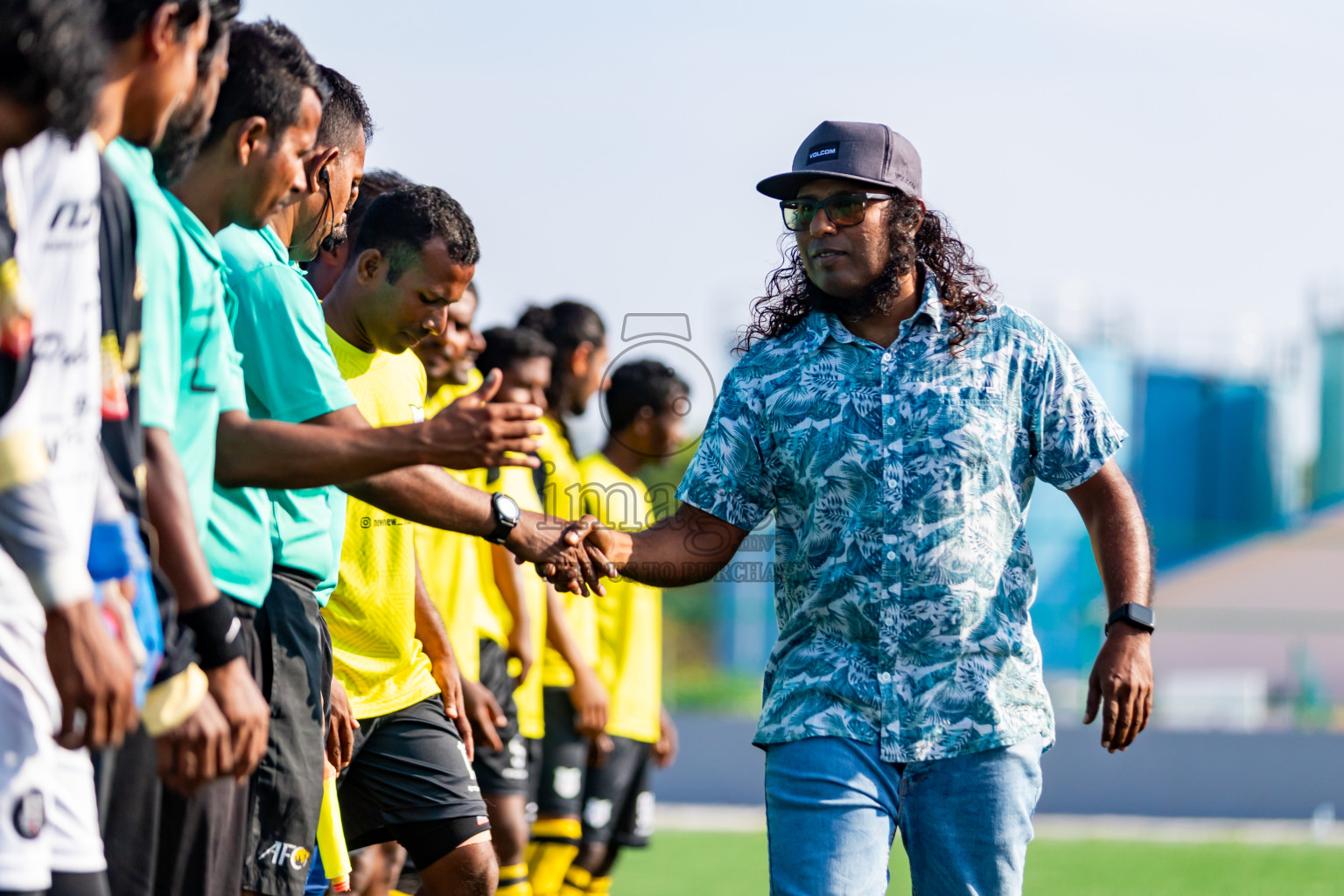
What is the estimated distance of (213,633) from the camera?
2893mm

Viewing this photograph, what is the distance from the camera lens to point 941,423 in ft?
13.8

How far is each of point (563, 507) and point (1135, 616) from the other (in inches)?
168

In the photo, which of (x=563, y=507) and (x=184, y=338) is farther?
(x=563, y=507)

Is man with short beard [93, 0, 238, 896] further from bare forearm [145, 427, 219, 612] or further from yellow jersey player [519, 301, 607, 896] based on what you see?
yellow jersey player [519, 301, 607, 896]

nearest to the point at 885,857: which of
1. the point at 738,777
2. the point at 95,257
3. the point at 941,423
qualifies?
the point at 941,423

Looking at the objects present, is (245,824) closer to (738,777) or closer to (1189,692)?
(738,777)

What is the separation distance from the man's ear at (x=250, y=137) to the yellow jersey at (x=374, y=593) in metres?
1.57

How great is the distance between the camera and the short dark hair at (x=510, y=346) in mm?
8172

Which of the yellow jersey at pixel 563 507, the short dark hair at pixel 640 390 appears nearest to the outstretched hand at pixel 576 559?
the yellow jersey at pixel 563 507

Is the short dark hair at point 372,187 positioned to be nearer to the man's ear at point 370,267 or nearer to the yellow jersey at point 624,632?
the man's ear at point 370,267

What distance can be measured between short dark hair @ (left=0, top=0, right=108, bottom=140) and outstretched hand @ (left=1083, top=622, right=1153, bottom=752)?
2822 mm

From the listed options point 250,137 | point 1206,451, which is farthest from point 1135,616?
point 1206,451

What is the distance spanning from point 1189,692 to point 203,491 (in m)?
21.8

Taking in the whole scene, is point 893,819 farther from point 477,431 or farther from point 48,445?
point 48,445
